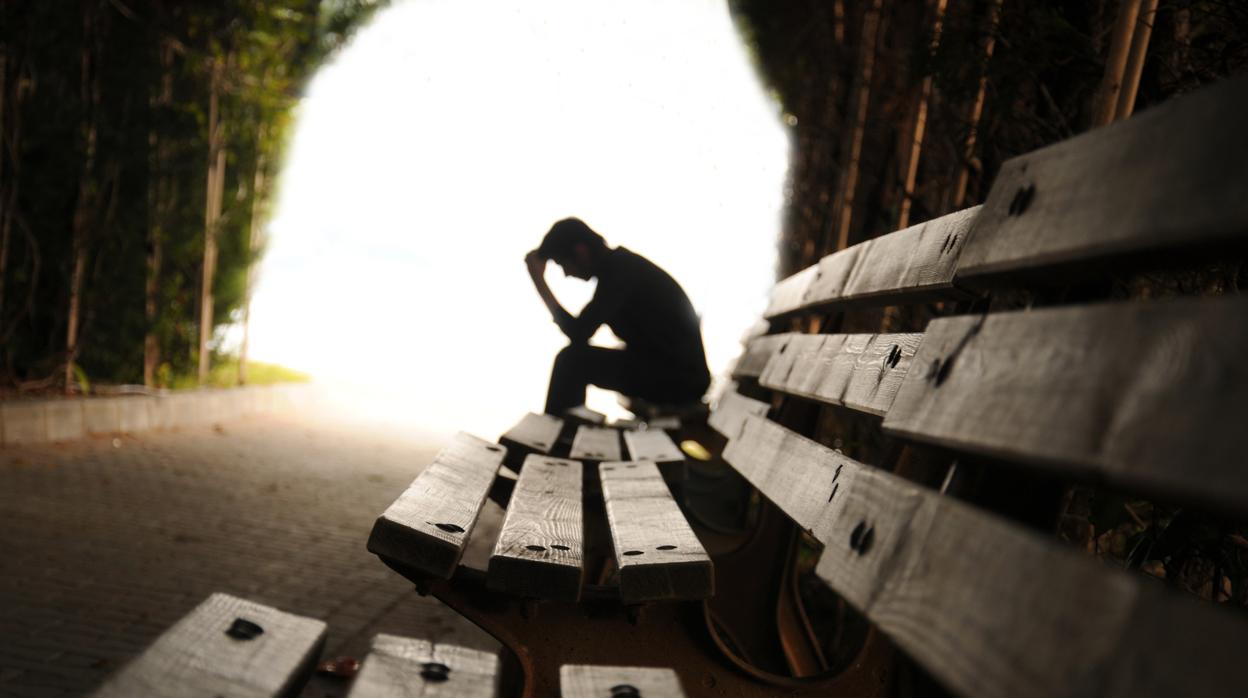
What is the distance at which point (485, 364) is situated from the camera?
1716cm

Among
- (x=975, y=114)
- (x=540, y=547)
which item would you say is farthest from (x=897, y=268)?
(x=975, y=114)

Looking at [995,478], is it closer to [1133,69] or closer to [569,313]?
[1133,69]

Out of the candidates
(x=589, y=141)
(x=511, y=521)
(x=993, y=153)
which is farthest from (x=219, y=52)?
(x=511, y=521)

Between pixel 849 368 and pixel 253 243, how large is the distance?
9339 mm

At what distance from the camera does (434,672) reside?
42.2 inches

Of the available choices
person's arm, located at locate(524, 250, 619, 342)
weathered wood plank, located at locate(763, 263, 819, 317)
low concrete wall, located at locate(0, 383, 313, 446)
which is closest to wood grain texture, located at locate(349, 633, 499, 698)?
weathered wood plank, located at locate(763, 263, 819, 317)

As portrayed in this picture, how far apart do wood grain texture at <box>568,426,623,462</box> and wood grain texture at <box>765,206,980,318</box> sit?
68 cm

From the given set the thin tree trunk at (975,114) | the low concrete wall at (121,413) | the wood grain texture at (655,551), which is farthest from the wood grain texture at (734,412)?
the low concrete wall at (121,413)

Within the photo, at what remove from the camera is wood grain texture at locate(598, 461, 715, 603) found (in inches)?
52.5

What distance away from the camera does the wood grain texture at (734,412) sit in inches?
93.4

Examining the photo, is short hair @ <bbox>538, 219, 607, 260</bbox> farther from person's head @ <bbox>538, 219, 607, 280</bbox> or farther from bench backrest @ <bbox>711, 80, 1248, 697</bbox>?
bench backrest @ <bbox>711, 80, 1248, 697</bbox>

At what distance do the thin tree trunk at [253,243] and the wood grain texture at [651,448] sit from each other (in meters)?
7.59

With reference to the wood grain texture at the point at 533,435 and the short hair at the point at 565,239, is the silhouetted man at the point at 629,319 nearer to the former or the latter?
the short hair at the point at 565,239

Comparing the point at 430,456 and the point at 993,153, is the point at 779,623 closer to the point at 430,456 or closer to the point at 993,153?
the point at 993,153
